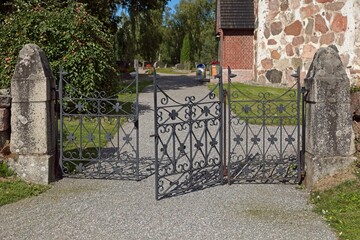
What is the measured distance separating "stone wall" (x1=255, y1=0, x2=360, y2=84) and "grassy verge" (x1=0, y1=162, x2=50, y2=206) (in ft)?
42.4

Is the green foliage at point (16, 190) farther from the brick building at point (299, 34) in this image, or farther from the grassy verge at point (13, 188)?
the brick building at point (299, 34)

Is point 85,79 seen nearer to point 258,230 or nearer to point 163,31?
point 258,230

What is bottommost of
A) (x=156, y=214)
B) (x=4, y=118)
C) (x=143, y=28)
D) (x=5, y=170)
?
(x=156, y=214)

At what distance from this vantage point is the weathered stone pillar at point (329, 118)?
640 centimetres

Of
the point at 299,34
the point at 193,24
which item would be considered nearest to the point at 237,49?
the point at 299,34

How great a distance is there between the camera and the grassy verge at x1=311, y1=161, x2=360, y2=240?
4.97m

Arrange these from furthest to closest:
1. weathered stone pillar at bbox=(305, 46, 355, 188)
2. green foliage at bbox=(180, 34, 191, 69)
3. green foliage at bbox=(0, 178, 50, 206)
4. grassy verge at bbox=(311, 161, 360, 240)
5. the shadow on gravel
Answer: green foliage at bbox=(180, 34, 191, 69)
the shadow on gravel
weathered stone pillar at bbox=(305, 46, 355, 188)
green foliage at bbox=(0, 178, 50, 206)
grassy verge at bbox=(311, 161, 360, 240)

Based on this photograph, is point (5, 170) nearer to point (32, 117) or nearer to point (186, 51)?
point (32, 117)

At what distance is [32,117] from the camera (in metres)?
6.77

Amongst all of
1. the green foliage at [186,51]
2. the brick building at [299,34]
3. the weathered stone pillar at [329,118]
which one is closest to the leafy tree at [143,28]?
the green foliage at [186,51]

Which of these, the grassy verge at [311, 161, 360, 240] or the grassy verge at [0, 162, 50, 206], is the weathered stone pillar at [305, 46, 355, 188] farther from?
the grassy verge at [0, 162, 50, 206]

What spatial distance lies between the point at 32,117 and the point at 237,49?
1858cm

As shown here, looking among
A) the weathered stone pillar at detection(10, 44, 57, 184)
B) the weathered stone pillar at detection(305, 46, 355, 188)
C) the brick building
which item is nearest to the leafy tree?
the brick building

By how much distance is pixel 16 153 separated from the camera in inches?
270
